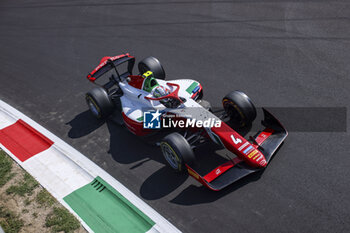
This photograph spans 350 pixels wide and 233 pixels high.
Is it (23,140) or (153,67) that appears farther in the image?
(153,67)

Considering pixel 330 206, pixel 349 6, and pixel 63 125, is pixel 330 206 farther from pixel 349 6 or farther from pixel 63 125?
pixel 349 6

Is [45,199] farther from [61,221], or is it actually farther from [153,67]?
[153,67]

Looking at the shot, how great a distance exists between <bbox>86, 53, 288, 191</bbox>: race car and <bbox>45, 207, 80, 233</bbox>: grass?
2.30 meters

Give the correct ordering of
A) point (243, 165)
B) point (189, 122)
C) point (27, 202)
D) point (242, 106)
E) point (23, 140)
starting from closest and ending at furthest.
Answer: point (243, 165)
point (27, 202)
point (189, 122)
point (242, 106)
point (23, 140)

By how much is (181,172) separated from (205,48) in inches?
237

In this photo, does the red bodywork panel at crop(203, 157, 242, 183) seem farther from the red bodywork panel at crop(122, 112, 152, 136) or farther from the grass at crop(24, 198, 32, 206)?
the grass at crop(24, 198, 32, 206)

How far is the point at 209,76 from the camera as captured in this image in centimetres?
998

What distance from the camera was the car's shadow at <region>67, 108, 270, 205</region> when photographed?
6.41m

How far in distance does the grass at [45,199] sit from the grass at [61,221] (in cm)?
25

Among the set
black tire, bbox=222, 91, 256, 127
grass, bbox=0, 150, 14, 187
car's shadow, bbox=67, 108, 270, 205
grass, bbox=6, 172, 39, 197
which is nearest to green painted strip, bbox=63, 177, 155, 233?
car's shadow, bbox=67, 108, 270, 205

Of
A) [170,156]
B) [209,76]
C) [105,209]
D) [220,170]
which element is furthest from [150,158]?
[209,76]

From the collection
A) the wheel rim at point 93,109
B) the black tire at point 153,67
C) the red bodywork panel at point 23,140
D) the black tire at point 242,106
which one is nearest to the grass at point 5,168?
the red bodywork panel at point 23,140

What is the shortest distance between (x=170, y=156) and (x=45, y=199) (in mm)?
2811

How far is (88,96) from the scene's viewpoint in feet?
28.7
